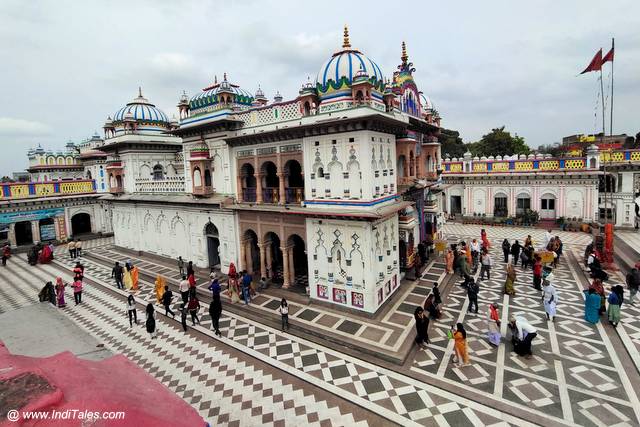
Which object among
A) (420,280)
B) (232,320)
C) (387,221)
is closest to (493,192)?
(420,280)

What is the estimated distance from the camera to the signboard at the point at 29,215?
23609mm

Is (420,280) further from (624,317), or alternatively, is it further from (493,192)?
(493,192)

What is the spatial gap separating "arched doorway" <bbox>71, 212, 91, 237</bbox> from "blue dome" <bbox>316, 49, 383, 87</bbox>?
28438 mm

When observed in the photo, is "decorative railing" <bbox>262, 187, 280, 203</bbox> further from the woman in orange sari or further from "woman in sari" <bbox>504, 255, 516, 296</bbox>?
"woman in sari" <bbox>504, 255, 516, 296</bbox>

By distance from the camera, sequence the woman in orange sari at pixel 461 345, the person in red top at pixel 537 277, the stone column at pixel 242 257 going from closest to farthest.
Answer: the woman in orange sari at pixel 461 345 → the person in red top at pixel 537 277 → the stone column at pixel 242 257

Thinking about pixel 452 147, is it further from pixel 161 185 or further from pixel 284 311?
pixel 284 311

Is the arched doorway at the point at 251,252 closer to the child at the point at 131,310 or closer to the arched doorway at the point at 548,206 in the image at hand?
the child at the point at 131,310

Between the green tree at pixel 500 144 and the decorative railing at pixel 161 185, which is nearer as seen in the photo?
the decorative railing at pixel 161 185

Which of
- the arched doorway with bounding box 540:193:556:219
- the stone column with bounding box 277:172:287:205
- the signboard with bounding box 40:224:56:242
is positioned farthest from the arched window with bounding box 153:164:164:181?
the arched doorway with bounding box 540:193:556:219

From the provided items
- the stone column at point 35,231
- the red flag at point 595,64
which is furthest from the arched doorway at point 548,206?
the stone column at point 35,231

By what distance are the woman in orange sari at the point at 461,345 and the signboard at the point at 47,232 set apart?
31.2 m

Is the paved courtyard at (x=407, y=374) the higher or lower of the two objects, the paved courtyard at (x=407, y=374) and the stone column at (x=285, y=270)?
the lower

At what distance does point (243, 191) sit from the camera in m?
14.7

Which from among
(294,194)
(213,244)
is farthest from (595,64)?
(213,244)
